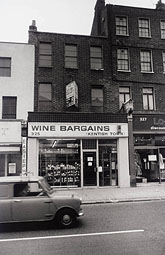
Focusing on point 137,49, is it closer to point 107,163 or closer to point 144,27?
point 144,27

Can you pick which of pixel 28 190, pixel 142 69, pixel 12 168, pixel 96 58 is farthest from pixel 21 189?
pixel 142 69

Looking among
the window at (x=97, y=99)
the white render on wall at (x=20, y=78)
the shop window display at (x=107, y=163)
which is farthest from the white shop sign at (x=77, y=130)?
the white render on wall at (x=20, y=78)

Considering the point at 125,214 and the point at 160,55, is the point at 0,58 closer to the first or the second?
the point at 160,55

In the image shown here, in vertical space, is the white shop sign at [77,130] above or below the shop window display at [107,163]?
above

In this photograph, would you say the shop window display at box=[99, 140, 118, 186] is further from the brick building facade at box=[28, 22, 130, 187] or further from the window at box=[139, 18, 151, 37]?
the window at box=[139, 18, 151, 37]

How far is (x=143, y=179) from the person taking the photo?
56.2 ft

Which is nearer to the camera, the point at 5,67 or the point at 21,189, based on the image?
the point at 21,189

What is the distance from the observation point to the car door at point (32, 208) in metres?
6.99

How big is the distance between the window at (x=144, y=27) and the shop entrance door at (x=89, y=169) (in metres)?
10.9

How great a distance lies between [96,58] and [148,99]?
5.25 m

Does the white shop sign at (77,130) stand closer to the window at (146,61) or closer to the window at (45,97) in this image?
the window at (45,97)

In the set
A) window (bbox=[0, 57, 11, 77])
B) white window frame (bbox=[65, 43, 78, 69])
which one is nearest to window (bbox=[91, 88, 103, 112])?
white window frame (bbox=[65, 43, 78, 69])

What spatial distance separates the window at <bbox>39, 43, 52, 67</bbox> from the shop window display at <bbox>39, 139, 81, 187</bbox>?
6.15 metres

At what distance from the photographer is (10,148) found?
54.3 feet
